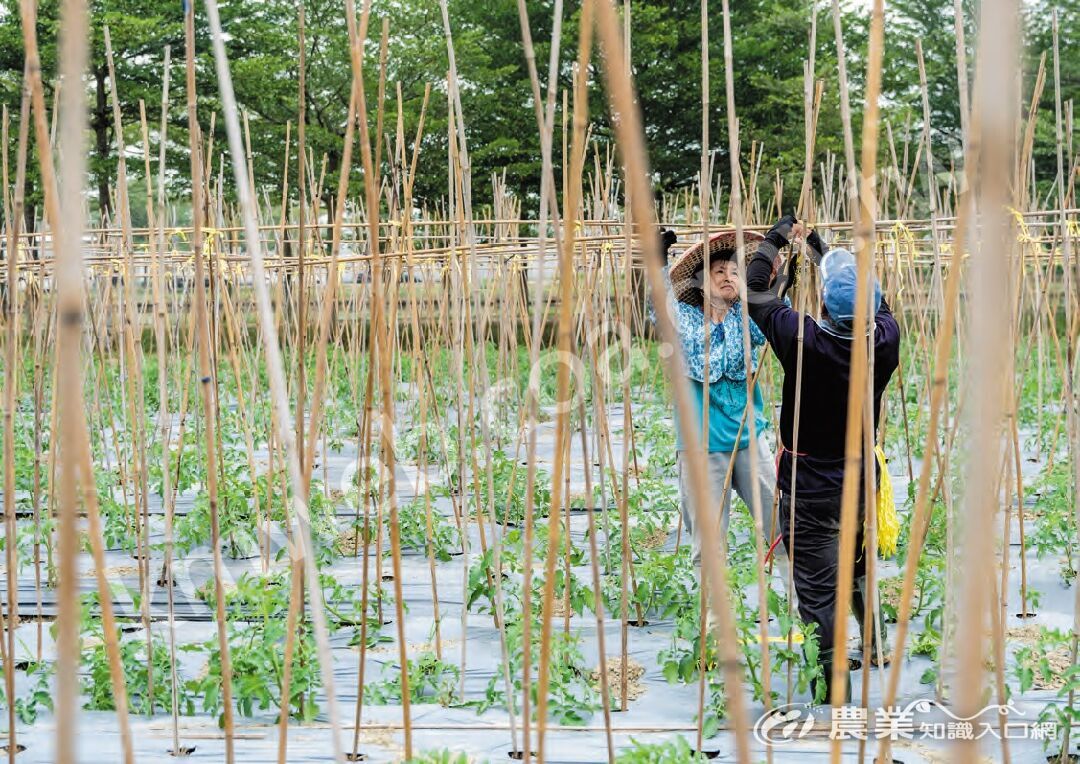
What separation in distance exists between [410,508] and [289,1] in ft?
44.1

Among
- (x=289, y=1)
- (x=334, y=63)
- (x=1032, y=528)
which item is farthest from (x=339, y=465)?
(x=289, y=1)

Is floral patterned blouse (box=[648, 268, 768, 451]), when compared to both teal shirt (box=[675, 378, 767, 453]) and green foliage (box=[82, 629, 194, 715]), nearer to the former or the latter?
teal shirt (box=[675, 378, 767, 453])

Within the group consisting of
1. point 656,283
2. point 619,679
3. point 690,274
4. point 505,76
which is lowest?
point 619,679

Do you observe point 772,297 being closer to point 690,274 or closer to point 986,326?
point 690,274

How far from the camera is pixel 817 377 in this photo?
2.34m

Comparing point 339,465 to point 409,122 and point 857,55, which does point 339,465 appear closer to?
point 409,122

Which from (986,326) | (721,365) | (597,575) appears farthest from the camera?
(721,365)

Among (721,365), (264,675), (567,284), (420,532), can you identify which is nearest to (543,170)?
(567,284)

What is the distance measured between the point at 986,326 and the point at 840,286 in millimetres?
1799

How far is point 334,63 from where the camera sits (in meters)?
14.5

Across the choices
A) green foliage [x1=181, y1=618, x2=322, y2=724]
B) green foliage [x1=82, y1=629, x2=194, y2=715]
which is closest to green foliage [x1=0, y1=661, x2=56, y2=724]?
green foliage [x1=82, y1=629, x2=194, y2=715]

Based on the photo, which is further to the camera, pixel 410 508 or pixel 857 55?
pixel 857 55

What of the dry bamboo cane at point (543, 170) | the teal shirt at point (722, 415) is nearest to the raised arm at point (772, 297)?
the teal shirt at point (722, 415)

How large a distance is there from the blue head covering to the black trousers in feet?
1.42
